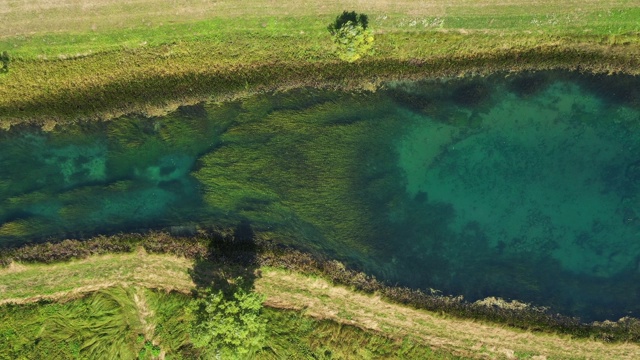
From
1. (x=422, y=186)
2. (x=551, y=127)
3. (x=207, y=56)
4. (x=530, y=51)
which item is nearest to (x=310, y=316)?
(x=422, y=186)

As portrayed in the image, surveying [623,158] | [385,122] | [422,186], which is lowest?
[422,186]

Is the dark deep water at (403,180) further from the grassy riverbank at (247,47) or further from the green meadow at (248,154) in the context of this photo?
the grassy riverbank at (247,47)

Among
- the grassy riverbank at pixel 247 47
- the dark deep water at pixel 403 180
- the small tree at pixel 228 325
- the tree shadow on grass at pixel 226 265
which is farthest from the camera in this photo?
the dark deep water at pixel 403 180

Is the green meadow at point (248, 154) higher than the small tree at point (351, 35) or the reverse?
the reverse

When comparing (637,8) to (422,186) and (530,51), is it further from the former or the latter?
(422,186)

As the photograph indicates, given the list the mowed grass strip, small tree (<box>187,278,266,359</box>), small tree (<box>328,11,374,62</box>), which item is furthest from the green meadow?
small tree (<box>187,278,266,359</box>)

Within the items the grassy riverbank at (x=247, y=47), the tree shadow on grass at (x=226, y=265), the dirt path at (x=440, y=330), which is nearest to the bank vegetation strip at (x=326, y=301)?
the dirt path at (x=440, y=330)
